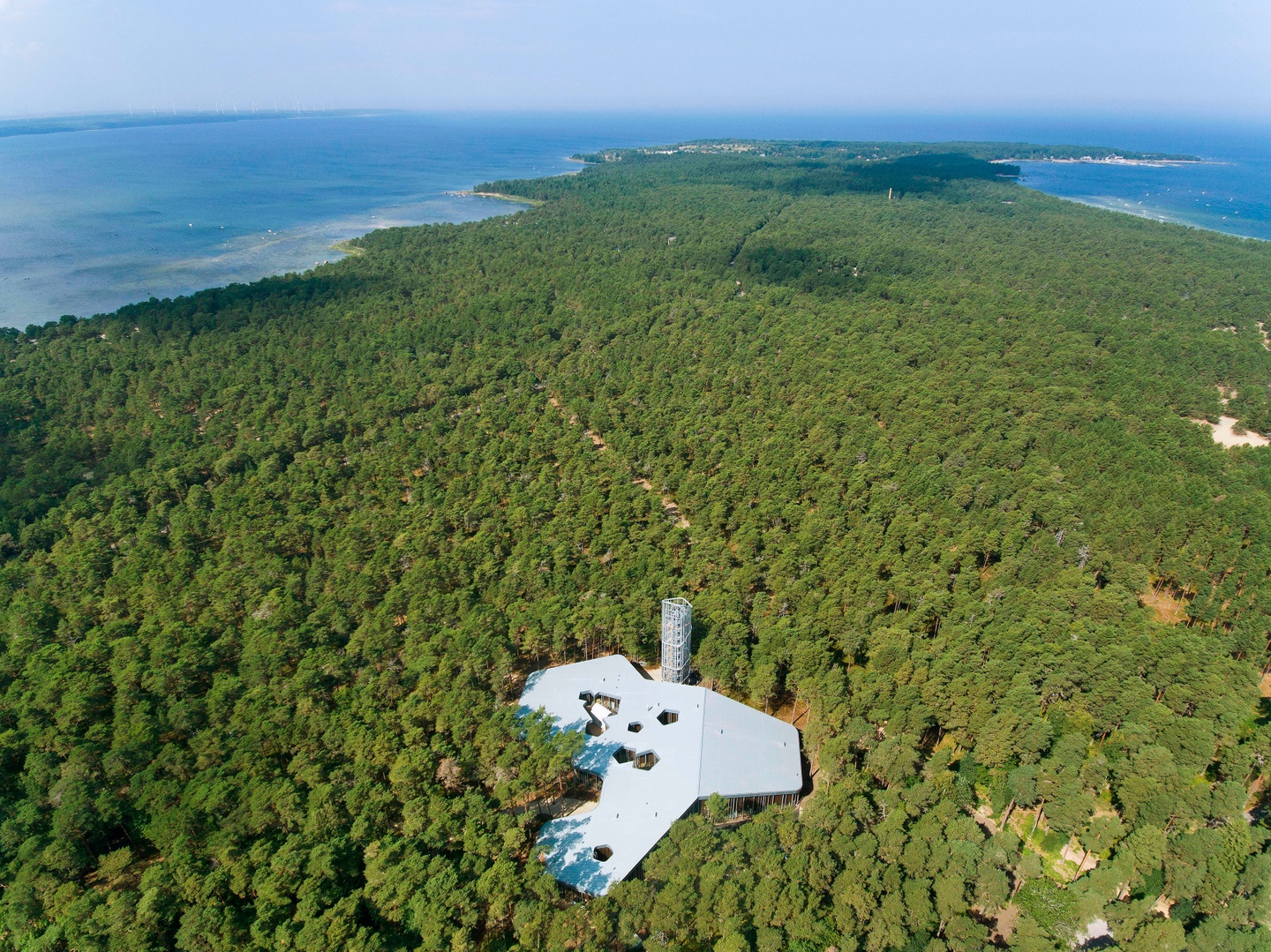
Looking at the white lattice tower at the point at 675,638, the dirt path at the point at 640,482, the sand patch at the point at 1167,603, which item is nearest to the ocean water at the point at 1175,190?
the sand patch at the point at 1167,603

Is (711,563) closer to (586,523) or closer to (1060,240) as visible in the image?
(586,523)

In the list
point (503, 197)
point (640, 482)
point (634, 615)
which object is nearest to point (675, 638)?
point (634, 615)

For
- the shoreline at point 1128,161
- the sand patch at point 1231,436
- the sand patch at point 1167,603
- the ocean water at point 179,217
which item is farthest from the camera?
the shoreline at point 1128,161

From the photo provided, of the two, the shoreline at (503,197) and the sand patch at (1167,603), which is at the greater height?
the shoreline at (503,197)

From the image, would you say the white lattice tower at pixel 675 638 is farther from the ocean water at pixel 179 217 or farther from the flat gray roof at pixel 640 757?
the ocean water at pixel 179 217

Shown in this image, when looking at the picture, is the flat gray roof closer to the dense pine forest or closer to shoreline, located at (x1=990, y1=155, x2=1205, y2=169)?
the dense pine forest

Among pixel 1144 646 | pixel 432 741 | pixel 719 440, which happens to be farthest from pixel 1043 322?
pixel 432 741

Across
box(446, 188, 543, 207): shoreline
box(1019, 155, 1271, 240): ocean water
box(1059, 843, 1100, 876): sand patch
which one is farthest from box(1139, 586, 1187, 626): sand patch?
box(446, 188, 543, 207): shoreline

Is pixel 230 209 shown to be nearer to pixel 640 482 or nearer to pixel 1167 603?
pixel 640 482
